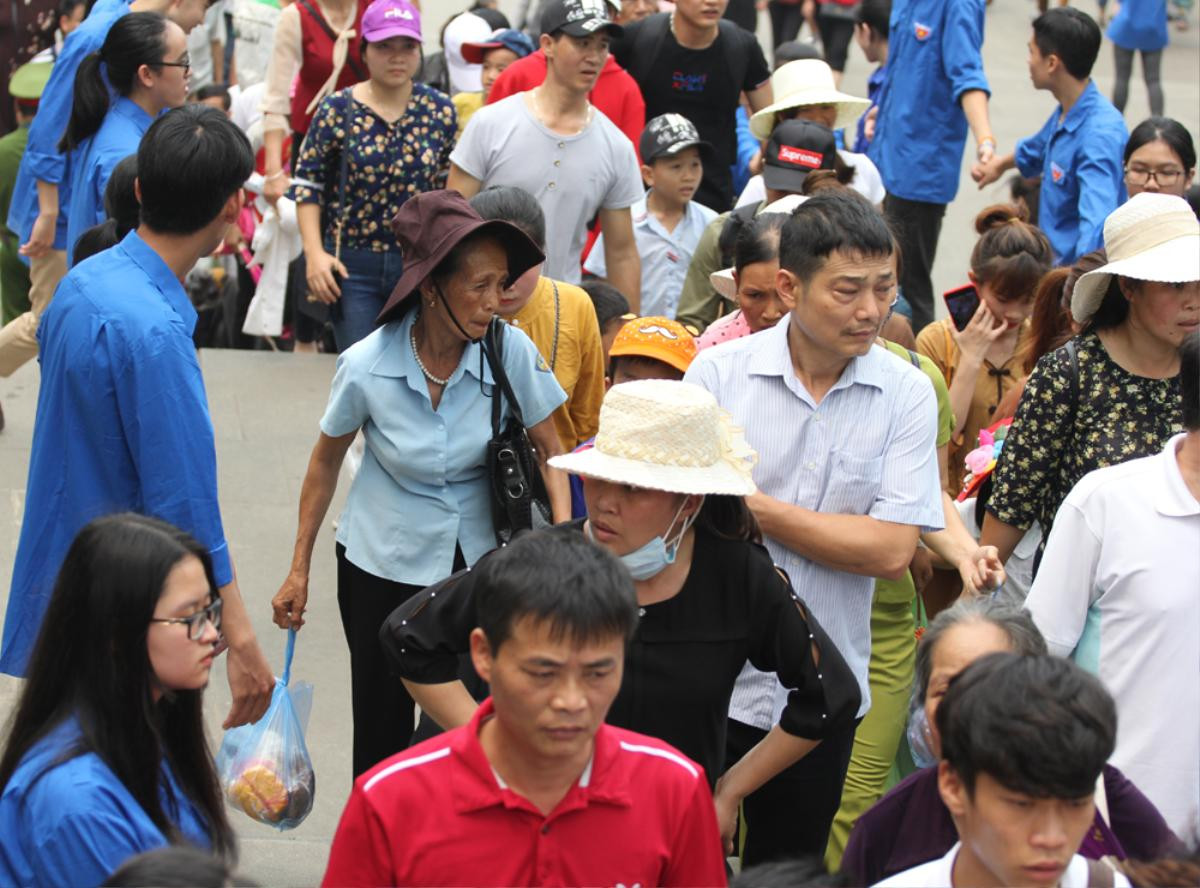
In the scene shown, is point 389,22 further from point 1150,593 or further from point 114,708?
point 114,708

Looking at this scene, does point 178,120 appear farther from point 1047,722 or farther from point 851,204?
point 1047,722

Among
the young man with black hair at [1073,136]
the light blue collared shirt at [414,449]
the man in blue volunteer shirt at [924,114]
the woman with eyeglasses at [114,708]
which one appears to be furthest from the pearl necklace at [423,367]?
the man in blue volunteer shirt at [924,114]

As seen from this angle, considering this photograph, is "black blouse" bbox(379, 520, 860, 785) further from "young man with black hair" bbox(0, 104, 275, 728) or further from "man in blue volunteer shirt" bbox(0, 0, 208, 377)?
"man in blue volunteer shirt" bbox(0, 0, 208, 377)

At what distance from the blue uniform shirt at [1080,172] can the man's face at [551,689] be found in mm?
5005

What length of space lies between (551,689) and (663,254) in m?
4.94

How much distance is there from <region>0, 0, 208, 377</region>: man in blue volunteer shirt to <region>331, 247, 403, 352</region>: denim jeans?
1.14 m

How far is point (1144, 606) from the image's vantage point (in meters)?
3.63

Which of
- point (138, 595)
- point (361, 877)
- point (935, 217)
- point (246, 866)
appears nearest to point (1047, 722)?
point (361, 877)

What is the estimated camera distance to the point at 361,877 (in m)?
2.68

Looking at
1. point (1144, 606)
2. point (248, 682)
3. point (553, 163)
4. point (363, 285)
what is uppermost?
point (1144, 606)

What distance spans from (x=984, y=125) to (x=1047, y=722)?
634 cm

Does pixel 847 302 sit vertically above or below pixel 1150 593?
above

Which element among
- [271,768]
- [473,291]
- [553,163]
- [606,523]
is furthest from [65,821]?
[553,163]

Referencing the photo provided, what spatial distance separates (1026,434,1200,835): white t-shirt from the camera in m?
3.61
